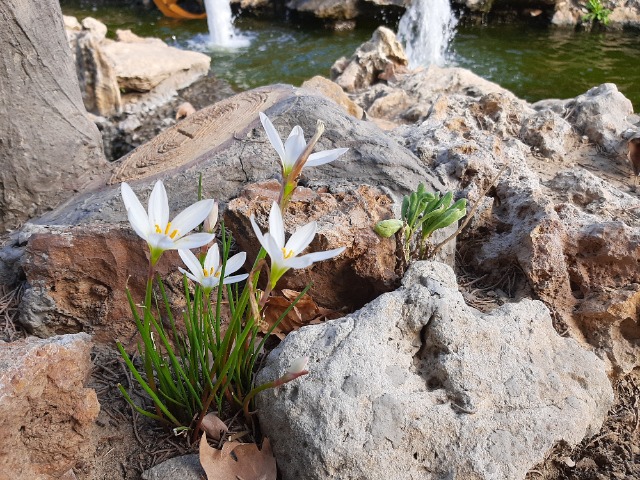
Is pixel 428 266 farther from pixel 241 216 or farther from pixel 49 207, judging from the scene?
pixel 49 207

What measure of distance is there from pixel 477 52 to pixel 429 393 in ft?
30.0

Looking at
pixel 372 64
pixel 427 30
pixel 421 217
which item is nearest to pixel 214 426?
pixel 421 217

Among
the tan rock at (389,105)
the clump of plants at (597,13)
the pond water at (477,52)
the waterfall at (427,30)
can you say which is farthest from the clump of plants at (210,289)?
the clump of plants at (597,13)

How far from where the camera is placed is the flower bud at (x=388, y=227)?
209 centimetres

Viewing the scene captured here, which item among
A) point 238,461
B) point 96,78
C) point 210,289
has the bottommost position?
point 238,461

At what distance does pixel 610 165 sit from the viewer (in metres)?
3.40

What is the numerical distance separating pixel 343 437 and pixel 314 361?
248 mm

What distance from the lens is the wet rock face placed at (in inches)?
61.5

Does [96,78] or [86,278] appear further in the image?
[96,78]

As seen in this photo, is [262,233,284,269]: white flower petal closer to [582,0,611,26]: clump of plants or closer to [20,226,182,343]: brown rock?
[20,226,182,343]: brown rock

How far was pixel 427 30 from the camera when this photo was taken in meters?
10.5

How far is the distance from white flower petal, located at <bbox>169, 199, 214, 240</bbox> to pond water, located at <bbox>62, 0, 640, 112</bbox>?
6.98 meters

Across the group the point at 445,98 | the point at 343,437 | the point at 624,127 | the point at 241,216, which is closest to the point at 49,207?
the point at 241,216

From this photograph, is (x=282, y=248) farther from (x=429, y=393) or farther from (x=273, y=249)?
(x=429, y=393)
